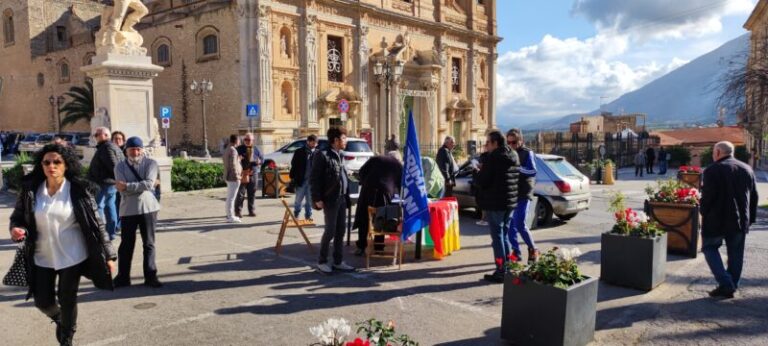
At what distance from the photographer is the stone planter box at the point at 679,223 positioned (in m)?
7.83

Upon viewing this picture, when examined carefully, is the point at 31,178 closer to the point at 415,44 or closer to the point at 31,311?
the point at 31,311

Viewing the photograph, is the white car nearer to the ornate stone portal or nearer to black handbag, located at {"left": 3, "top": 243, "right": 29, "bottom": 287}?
the ornate stone portal

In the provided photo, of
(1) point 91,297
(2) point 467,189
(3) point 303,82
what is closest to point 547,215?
(2) point 467,189

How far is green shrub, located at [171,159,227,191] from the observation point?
49.0ft

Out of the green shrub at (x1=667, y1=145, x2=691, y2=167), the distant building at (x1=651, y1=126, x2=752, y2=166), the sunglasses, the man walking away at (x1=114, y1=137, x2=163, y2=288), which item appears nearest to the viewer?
the sunglasses

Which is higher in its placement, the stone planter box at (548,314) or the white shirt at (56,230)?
the white shirt at (56,230)

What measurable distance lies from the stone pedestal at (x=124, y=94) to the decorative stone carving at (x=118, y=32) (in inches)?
7.0

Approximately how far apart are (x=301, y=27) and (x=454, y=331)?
24.3 meters

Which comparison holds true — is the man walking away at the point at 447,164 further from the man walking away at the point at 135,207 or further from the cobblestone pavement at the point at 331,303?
the man walking away at the point at 135,207

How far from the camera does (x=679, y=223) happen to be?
7.96 meters

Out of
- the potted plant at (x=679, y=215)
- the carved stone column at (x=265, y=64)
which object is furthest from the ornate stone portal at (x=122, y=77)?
the carved stone column at (x=265, y=64)

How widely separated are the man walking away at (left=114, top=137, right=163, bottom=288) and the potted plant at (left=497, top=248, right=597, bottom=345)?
13.6 ft

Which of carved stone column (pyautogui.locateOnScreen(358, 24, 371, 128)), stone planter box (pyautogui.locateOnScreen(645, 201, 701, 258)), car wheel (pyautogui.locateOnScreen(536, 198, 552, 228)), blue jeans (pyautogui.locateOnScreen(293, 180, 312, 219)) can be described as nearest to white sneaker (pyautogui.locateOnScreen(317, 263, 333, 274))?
blue jeans (pyautogui.locateOnScreen(293, 180, 312, 219))

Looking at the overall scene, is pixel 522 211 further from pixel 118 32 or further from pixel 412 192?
pixel 118 32
